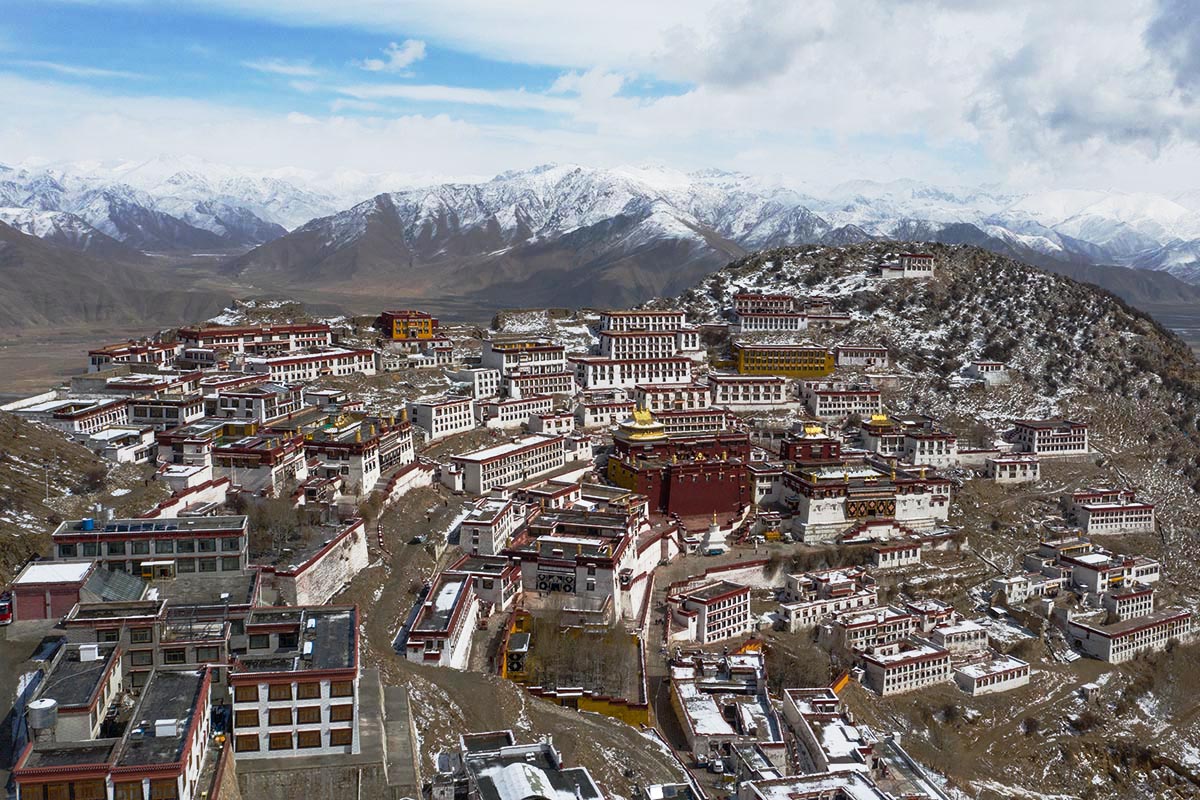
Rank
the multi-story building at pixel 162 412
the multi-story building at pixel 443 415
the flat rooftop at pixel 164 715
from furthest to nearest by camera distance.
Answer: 1. the multi-story building at pixel 443 415
2. the multi-story building at pixel 162 412
3. the flat rooftop at pixel 164 715

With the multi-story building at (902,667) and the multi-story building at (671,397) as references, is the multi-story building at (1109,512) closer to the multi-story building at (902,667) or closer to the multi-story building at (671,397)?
the multi-story building at (902,667)

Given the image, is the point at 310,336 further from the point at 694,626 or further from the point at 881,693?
the point at 881,693

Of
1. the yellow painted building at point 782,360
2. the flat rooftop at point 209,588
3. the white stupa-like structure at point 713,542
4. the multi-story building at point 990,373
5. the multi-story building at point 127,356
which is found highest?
the multi-story building at point 127,356

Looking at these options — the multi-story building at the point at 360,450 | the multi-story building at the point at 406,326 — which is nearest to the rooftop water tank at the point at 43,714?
the multi-story building at the point at 360,450

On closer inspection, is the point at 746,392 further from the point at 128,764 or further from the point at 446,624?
the point at 128,764

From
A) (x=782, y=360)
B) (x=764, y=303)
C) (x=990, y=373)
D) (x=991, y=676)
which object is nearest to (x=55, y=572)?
(x=991, y=676)

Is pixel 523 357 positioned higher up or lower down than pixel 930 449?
higher up

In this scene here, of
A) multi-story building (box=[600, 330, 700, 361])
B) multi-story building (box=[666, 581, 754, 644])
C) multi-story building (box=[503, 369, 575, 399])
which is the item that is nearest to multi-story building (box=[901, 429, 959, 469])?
multi-story building (box=[600, 330, 700, 361])
